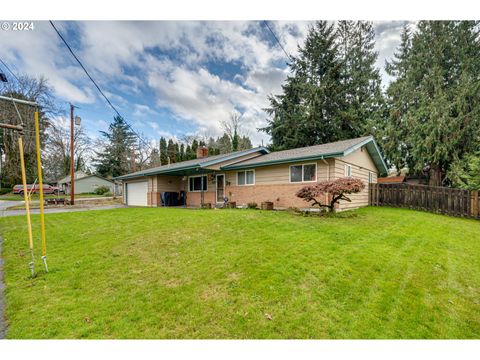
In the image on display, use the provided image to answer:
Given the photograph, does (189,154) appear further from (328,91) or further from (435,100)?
(435,100)

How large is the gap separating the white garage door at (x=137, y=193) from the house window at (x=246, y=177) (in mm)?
8249

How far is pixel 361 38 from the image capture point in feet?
81.6

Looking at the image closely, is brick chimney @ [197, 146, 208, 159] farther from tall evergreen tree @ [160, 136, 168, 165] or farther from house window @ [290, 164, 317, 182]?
tall evergreen tree @ [160, 136, 168, 165]

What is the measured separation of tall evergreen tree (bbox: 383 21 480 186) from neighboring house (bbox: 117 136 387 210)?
5.33 meters

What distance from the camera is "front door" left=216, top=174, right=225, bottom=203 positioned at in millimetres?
14031

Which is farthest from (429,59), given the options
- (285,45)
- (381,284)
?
(381,284)

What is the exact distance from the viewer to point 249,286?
10.9ft

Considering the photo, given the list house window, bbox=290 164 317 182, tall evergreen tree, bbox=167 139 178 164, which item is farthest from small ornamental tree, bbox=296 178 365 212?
tall evergreen tree, bbox=167 139 178 164

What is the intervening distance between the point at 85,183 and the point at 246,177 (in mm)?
33346

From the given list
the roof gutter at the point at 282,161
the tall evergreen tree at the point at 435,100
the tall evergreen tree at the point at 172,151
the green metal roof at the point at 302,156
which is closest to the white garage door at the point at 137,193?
the green metal roof at the point at 302,156

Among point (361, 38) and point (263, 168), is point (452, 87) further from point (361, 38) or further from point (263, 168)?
point (263, 168)

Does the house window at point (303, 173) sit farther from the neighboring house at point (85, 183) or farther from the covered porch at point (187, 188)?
the neighboring house at point (85, 183)

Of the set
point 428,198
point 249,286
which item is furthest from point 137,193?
point 428,198
